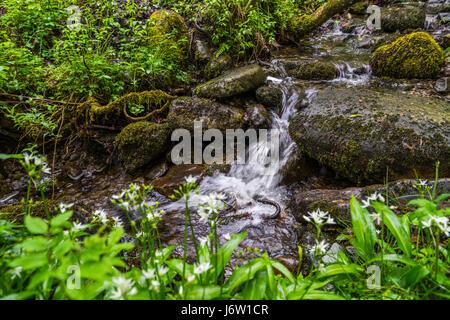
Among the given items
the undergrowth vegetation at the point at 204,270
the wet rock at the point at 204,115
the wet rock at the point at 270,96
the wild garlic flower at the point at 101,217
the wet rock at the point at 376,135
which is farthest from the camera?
the wet rock at the point at 270,96

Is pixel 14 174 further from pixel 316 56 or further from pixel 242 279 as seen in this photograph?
pixel 316 56

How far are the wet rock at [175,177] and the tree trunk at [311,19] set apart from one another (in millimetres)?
6458

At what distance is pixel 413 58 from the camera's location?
4848 millimetres

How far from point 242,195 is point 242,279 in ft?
8.34

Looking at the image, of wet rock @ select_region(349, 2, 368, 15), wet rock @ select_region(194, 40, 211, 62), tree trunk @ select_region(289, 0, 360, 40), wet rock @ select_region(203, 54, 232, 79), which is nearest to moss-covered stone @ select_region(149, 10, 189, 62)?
wet rock @ select_region(194, 40, 211, 62)

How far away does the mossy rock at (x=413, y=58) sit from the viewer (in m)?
4.72

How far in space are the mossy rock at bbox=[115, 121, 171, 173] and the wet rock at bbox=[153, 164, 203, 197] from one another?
0.51 metres

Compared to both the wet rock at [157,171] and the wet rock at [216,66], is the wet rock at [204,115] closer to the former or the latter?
the wet rock at [157,171]

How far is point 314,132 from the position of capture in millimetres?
3434

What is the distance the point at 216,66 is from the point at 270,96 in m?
1.70

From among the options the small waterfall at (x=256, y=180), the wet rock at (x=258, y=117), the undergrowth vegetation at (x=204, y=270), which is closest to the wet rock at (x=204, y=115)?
the wet rock at (x=258, y=117)

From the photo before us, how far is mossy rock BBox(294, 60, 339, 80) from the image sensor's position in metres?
5.62

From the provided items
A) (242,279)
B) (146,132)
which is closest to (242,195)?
(146,132)

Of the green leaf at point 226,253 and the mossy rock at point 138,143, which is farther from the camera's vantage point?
the mossy rock at point 138,143
